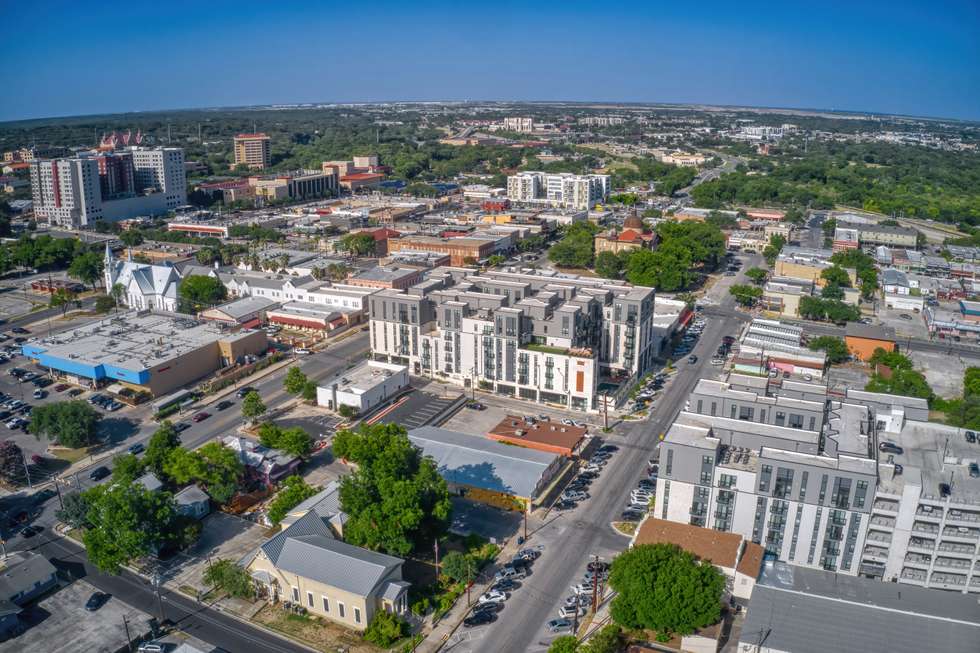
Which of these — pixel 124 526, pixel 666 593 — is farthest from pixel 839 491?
pixel 124 526

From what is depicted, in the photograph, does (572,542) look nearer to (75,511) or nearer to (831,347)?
(75,511)

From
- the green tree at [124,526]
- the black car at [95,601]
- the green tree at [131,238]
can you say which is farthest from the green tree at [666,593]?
the green tree at [131,238]

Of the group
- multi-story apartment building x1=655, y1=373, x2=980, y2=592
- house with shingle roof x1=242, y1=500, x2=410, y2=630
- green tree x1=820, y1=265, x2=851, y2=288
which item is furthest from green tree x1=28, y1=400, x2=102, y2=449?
green tree x1=820, y1=265, x2=851, y2=288

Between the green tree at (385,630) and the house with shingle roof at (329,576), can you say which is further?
the house with shingle roof at (329,576)

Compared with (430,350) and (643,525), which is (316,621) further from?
(430,350)

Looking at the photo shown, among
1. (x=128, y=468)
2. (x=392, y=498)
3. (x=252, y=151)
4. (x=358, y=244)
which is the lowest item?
(x=128, y=468)

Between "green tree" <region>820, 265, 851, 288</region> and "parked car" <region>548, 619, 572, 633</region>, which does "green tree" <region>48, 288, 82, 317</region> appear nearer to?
"parked car" <region>548, 619, 572, 633</region>

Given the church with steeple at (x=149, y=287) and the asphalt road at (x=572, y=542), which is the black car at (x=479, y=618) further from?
the church with steeple at (x=149, y=287)
